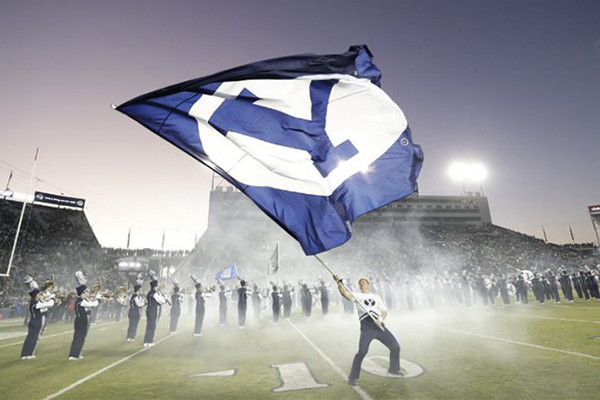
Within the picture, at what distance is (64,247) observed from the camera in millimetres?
42938

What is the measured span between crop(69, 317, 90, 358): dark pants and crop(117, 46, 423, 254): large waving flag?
6.92 m

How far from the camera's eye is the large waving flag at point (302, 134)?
15.2 feet

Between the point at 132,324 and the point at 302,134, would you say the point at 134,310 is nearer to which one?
the point at 132,324

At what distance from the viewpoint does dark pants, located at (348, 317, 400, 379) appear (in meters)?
5.52

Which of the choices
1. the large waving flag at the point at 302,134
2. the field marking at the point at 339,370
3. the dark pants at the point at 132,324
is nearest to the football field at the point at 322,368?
the field marking at the point at 339,370

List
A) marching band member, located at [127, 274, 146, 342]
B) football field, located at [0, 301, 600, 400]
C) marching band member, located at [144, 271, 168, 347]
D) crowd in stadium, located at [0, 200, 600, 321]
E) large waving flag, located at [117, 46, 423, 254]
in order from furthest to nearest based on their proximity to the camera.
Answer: crowd in stadium, located at [0, 200, 600, 321]
marching band member, located at [127, 274, 146, 342]
marching band member, located at [144, 271, 168, 347]
football field, located at [0, 301, 600, 400]
large waving flag, located at [117, 46, 423, 254]

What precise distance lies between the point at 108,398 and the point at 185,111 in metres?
4.69

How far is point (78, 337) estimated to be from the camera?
846 cm

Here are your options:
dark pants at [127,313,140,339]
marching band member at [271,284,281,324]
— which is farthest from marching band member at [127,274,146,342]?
marching band member at [271,284,281,324]

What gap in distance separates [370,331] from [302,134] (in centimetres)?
365

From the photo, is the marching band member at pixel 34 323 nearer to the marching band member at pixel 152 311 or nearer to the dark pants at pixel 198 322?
the marching band member at pixel 152 311

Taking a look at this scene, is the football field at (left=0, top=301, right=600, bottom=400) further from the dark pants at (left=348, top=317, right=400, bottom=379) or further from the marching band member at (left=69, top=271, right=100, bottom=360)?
the marching band member at (left=69, top=271, right=100, bottom=360)

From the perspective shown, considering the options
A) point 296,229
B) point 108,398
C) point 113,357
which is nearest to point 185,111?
point 296,229

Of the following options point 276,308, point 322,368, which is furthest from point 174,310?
point 322,368
